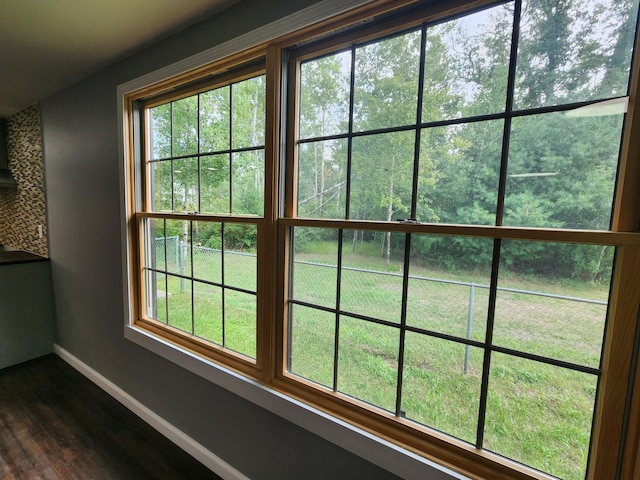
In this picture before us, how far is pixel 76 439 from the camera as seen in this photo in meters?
1.70

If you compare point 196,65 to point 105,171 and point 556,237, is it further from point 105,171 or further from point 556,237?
point 556,237

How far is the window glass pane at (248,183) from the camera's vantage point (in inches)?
52.0

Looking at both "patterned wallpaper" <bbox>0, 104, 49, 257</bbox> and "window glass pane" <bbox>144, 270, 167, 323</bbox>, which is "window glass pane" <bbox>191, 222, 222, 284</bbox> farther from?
"patterned wallpaper" <bbox>0, 104, 49, 257</bbox>

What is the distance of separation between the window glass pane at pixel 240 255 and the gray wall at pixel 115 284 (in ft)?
1.90

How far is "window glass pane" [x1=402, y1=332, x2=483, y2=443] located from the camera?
905mm

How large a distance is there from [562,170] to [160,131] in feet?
6.59

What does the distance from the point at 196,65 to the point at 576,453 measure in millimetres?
2087

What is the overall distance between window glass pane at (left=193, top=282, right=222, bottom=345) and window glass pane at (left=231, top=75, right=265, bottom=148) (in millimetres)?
802

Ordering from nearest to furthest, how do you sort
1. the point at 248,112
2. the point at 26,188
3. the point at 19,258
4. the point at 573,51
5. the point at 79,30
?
the point at 573,51, the point at 248,112, the point at 79,30, the point at 19,258, the point at 26,188

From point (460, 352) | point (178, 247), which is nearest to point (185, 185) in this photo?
point (178, 247)

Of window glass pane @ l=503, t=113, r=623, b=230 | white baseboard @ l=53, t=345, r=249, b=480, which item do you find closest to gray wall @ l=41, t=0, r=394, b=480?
white baseboard @ l=53, t=345, r=249, b=480

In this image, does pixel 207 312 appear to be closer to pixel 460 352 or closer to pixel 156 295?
pixel 156 295

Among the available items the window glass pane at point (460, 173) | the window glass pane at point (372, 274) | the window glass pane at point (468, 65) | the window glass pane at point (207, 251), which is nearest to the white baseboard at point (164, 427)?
the window glass pane at point (207, 251)

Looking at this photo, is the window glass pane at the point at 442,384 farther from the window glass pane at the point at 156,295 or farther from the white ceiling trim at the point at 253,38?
the window glass pane at the point at 156,295
